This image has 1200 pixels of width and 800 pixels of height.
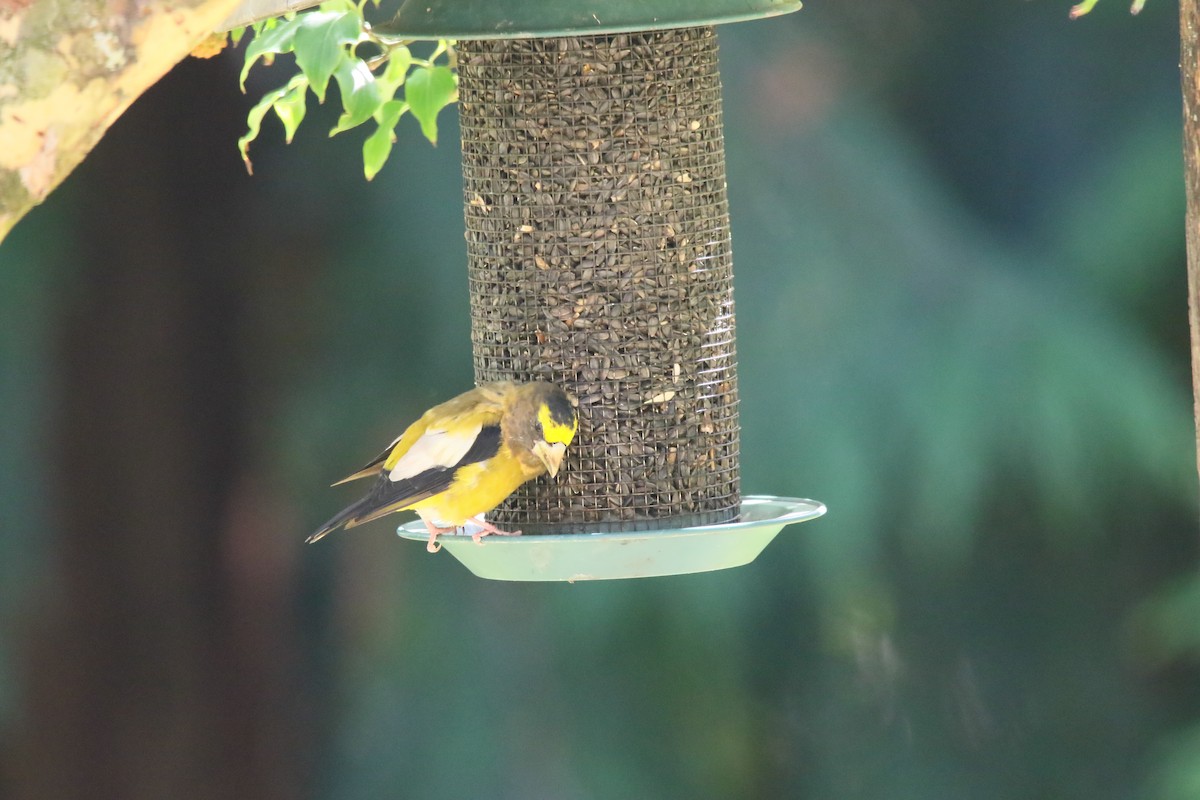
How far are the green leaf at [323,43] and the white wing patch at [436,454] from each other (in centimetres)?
72

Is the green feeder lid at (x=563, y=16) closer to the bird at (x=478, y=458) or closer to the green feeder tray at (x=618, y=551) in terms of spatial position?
the bird at (x=478, y=458)

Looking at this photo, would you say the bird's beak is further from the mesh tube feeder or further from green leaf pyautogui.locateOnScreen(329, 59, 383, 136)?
green leaf pyautogui.locateOnScreen(329, 59, 383, 136)

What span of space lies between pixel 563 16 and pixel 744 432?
2.91m

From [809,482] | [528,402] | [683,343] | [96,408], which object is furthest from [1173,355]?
[96,408]

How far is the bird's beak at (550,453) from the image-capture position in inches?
120

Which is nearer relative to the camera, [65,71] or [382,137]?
[65,71]

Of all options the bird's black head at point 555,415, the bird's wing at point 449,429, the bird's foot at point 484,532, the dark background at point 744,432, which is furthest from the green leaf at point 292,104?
the dark background at point 744,432

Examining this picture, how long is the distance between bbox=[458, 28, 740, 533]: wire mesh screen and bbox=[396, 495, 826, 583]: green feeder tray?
0.77 ft

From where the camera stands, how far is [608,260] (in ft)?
10.7

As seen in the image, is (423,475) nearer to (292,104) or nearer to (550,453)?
(550,453)

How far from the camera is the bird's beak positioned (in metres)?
3.06

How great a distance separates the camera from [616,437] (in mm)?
3297

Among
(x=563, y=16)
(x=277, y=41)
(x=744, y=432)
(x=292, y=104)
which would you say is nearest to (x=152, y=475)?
(x=744, y=432)

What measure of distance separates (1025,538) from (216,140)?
319cm
